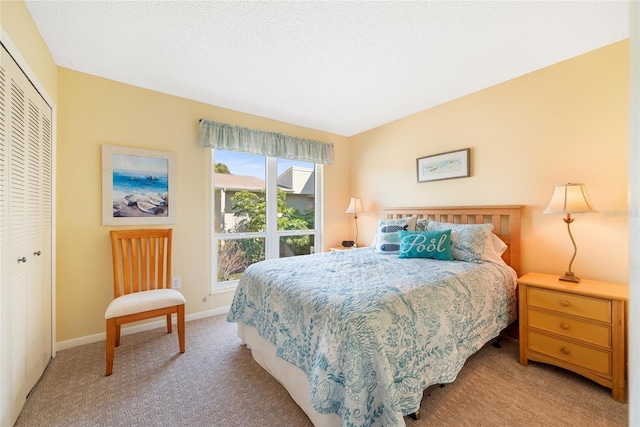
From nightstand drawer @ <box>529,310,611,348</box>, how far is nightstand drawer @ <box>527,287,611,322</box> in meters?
0.05

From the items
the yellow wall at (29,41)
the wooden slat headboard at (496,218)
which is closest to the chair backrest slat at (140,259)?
the yellow wall at (29,41)

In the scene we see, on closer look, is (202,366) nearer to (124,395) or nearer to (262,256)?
(124,395)

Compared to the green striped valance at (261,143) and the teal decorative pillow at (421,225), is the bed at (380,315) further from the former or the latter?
the green striped valance at (261,143)

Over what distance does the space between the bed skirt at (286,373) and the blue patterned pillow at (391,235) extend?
59.2 inches

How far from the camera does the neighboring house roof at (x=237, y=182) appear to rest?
331 centimetres

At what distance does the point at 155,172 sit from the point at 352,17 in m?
2.35

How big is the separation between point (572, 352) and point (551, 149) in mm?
1644

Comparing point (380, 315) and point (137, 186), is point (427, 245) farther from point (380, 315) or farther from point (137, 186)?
point (137, 186)

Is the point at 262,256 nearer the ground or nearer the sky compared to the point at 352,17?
nearer the ground

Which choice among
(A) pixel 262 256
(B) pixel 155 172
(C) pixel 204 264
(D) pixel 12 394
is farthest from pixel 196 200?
(D) pixel 12 394

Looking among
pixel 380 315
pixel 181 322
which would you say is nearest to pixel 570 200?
pixel 380 315

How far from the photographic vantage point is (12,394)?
1522mm

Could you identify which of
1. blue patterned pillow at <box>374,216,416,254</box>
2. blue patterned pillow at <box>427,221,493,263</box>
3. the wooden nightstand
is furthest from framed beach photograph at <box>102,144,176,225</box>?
the wooden nightstand

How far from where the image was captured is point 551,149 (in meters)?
2.37
